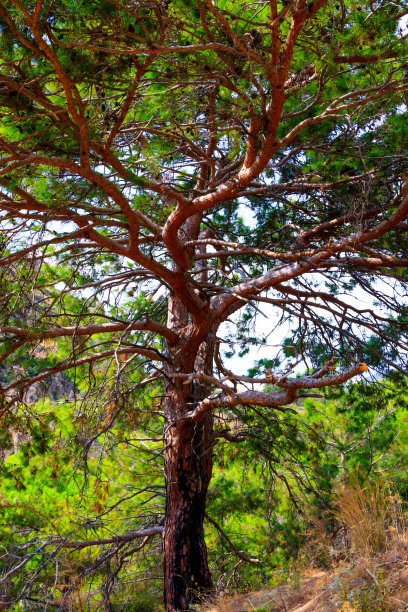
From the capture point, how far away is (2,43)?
11.0ft

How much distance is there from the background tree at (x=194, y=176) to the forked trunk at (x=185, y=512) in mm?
19

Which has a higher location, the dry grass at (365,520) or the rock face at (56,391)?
the rock face at (56,391)

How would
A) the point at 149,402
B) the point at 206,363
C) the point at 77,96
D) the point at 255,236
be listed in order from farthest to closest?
the point at 149,402 → the point at 255,236 → the point at 206,363 → the point at 77,96

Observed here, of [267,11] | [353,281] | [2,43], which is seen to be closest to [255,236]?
[353,281]

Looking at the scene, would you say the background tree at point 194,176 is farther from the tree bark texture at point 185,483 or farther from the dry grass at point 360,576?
the dry grass at point 360,576

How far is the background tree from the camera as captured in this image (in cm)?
374

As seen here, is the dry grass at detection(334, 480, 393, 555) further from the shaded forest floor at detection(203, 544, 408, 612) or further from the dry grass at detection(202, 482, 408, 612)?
the shaded forest floor at detection(203, 544, 408, 612)

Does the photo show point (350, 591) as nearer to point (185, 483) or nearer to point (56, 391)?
point (185, 483)

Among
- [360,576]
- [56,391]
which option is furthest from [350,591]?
[56,391]

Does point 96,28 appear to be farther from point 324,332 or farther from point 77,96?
point 324,332

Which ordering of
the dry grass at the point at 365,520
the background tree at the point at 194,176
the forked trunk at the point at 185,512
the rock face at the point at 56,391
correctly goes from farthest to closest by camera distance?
the rock face at the point at 56,391 < the forked trunk at the point at 185,512 < the dry grass at the point at 365,520 < the background tree at the point at 194,176

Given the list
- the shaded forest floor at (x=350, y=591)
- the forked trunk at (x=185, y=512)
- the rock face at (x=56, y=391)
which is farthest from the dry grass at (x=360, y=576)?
the rock face at (x=56, y=391)

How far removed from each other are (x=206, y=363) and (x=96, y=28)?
413 cm

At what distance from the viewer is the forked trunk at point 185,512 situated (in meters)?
6.05
